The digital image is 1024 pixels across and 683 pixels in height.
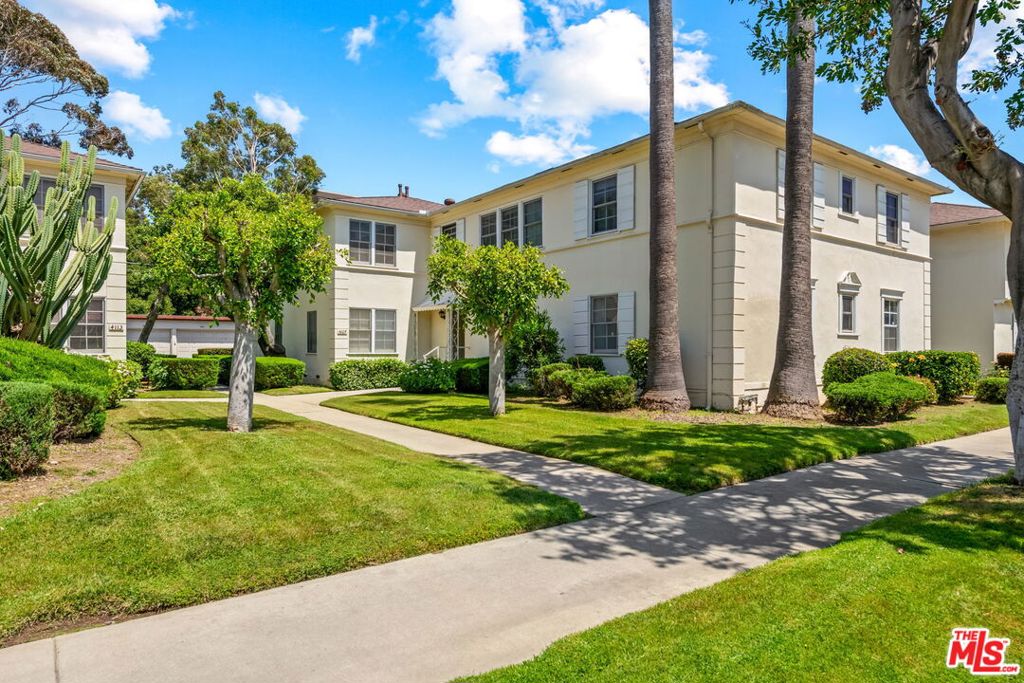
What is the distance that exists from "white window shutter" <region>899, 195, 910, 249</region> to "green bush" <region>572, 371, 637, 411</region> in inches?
418

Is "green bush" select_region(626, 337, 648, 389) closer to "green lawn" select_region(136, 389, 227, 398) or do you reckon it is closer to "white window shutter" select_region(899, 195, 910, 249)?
"white window shutter" select_region(899, 195, 910, 249)

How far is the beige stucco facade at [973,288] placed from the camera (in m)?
19.3

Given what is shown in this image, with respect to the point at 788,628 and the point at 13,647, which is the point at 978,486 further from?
the point at 13,647

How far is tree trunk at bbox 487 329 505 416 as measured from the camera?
1204cm

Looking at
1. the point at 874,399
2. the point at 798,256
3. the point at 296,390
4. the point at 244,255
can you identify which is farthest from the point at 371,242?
the point at 874,399

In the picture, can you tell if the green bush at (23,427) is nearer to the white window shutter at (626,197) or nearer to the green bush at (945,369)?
the white window shutter at (626,197)

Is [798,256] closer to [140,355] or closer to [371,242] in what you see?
[371,242]

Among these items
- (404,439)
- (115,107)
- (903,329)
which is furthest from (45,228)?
(903,329)

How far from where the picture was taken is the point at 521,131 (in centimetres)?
1639

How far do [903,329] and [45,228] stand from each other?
68.4 feet

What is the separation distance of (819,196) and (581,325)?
6.76 meters

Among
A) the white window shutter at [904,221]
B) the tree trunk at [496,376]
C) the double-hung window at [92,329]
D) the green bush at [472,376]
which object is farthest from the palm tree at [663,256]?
the double-hung window at [92,329]

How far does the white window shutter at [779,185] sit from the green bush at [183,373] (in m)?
16.5

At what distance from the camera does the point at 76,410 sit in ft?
26.8
